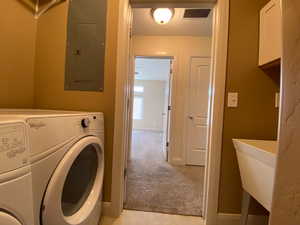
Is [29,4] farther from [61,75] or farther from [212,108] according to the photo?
[212,108]

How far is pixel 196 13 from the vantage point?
2.60 m

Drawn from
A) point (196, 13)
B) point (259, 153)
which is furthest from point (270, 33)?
point (196, 13)

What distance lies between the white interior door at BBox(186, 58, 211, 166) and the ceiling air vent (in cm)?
85

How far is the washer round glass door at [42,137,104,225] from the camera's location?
813 mm

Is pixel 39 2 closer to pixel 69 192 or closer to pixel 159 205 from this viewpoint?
pixel 69 192

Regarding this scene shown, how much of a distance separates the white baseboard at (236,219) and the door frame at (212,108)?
2.0 inches

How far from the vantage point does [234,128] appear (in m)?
1.66

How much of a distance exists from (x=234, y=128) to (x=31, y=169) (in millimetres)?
A: 1493

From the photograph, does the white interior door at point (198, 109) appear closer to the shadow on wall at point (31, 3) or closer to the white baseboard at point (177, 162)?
Result: the white baseboard at point (177, 162)

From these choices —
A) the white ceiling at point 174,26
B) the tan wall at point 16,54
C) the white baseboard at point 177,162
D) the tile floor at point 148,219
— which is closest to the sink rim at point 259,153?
the tile floor at point 148,219

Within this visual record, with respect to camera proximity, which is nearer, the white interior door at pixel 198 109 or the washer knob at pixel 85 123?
the washer knob at pixel 85 123

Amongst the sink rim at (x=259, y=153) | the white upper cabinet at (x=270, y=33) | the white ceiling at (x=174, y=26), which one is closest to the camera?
the sink rim at (x=259, y=153)

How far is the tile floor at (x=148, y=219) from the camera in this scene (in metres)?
1.69

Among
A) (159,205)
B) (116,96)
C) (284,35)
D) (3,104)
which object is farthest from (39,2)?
(159,205)
